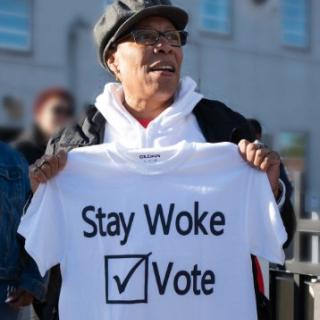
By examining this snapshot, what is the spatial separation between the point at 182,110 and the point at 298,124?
49.7ft

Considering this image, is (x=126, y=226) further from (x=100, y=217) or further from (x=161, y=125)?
(x=161, y=125)

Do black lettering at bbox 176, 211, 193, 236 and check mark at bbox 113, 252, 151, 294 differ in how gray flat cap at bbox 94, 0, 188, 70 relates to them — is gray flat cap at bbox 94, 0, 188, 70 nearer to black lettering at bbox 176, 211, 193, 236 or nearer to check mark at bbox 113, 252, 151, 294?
black lettering at bbox 176, 211, 193, 236

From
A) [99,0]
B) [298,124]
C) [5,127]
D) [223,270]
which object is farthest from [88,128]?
[298,124]

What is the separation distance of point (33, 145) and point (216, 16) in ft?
38.1

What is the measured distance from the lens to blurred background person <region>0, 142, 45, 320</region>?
3.22 m

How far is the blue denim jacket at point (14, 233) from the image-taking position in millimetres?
3209

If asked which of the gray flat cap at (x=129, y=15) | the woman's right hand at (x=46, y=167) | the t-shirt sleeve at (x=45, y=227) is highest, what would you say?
the gray flat cap at (x=129, y=15)

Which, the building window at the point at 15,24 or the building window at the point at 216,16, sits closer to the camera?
the building window at the point at 15,24

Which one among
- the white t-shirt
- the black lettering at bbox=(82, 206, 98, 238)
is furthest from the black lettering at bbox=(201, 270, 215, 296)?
the black lettering at bbox=(82, 206, 98, 238)

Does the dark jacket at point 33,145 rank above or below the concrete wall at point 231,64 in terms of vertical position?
below

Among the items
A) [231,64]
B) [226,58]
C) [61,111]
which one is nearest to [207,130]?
[61,111]

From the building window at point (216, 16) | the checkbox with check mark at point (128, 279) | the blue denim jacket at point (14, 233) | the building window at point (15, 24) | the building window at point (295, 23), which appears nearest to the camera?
the checkbox with check mark at point (128, 279)

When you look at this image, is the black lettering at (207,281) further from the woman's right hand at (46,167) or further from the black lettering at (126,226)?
the woman's right hand at (46,167)

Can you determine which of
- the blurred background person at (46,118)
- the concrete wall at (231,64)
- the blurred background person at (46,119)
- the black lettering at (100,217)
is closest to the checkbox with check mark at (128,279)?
the black lettering at (100,217)
